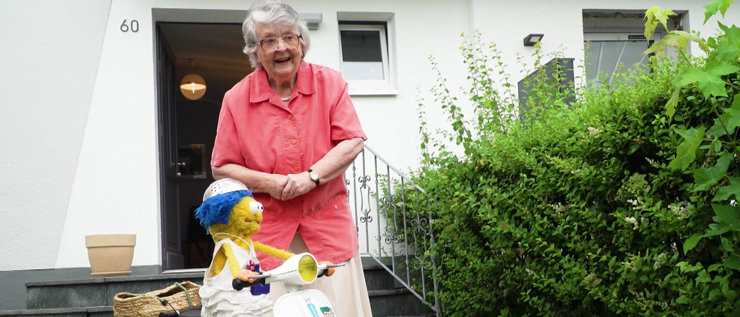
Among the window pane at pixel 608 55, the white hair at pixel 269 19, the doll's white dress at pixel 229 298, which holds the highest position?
the window pane at pixel 608 55

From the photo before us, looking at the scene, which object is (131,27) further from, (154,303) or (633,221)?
(633,221)

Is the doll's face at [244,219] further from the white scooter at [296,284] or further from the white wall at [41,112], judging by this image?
the white wall at [41,112]

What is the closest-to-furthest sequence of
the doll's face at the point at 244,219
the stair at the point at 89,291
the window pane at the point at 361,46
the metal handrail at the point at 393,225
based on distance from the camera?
the doll's face at the point at 244,219
the metal handrail at the point at 393,225
the stair at the point at 89,291
the window pane at the point at 361,46

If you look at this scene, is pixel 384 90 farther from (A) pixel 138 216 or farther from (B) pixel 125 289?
(B) pixel 125 289

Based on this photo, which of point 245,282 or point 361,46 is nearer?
point 245,282

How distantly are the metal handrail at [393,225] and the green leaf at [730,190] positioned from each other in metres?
2.74

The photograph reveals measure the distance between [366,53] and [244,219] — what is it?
503 centimetres

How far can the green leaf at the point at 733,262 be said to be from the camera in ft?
6.57

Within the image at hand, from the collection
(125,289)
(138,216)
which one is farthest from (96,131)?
→ (125,289)

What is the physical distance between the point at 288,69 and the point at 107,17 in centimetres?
445

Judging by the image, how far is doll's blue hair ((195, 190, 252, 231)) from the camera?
2.10m

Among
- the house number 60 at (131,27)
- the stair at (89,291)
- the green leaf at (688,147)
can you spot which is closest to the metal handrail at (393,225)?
the stair at (89,291)

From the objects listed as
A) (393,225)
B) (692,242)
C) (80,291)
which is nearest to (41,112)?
(80,291)

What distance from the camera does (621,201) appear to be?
8.58 ft
